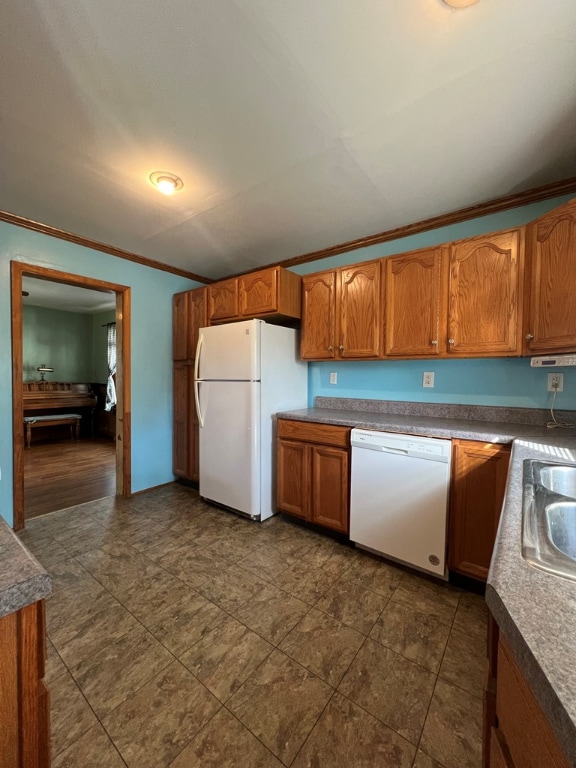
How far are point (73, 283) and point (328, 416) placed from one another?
2.51 metres

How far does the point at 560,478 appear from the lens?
1209 mm

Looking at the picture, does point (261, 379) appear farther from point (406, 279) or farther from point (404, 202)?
point (404, 202)

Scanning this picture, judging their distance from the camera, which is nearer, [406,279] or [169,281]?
[406,279]

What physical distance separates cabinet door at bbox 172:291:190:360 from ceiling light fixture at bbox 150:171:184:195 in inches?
53.5

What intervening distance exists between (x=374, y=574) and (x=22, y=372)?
2816 mm

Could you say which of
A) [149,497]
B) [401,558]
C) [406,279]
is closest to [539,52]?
[406,279]

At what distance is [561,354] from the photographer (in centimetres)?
165

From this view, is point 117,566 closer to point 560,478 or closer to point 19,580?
point 19,580

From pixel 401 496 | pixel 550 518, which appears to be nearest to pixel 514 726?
pixel 550 518

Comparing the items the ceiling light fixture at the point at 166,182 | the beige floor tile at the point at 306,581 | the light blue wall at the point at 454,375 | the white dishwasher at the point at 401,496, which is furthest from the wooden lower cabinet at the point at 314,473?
the ceiling light fixture at the point at 166,182

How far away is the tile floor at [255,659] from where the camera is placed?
1.06 m

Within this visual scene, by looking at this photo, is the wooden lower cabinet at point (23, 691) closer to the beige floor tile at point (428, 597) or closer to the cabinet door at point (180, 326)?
the beige floor tile at point (428, 597)

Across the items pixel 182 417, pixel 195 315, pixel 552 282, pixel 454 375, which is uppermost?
pixel 195 315

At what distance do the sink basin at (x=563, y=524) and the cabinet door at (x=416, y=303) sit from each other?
129 centimetres
